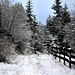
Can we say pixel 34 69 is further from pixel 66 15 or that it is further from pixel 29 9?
pixel 29 9

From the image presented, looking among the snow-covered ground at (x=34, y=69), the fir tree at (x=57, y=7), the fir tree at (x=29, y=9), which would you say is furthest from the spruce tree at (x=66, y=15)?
the snow-covered ground at (x=34, y=69)

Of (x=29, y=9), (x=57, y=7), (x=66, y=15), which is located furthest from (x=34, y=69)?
(x=57, y=7)

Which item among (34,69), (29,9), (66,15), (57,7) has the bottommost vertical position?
(34,69)

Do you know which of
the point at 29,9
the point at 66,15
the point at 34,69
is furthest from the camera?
the point at 29,9

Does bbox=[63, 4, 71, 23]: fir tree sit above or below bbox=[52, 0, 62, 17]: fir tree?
below

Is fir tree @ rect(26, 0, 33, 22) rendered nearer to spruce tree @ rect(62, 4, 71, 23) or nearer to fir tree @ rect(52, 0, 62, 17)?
fir tree @ rect(52, 0, 62, 17)

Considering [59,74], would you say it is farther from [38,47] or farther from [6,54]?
[38,47]

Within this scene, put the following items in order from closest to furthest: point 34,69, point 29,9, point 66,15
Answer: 1. point 34,69
2. point 66,15
3. point 29,9

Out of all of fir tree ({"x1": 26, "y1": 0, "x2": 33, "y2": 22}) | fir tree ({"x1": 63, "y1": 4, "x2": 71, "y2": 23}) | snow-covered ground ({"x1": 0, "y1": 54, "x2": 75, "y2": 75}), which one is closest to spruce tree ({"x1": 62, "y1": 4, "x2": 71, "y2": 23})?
fir tree ({"x1": 63, "y1": 4, "x2": 71, "y2": 23})

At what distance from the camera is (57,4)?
35.6 metres

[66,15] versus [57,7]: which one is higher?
[57,7]

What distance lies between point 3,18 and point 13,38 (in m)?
3.70

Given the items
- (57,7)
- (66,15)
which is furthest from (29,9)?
(66,15)

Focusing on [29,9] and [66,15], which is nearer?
[66,15]
